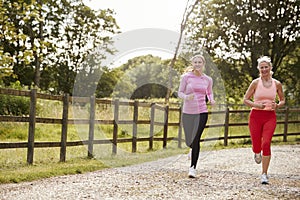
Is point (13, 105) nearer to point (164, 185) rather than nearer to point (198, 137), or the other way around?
point (198, 137)

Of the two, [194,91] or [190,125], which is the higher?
[194,91]

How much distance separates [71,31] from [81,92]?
4992 mm

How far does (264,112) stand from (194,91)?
1.08m

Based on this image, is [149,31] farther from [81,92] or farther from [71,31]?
[71,31]

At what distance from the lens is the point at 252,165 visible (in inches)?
347

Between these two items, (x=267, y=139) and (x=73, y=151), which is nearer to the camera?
(x=267, y=139)

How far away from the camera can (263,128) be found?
6395 millimetres

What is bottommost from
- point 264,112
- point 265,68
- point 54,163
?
point 54,163

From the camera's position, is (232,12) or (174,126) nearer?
(174,126)

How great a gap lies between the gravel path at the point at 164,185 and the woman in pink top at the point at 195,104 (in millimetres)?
584

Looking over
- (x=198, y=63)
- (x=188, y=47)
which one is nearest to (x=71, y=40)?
A: (x=188, y=47)

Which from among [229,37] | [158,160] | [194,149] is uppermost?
[229,37]

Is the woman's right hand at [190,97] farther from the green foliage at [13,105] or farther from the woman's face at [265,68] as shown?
the green foliage at [13,105]

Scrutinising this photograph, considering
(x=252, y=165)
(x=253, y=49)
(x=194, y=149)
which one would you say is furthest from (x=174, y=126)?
(x=253, y=49)
